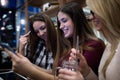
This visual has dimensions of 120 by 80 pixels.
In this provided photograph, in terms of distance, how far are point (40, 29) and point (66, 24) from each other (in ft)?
1.89

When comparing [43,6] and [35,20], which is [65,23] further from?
[43,6]

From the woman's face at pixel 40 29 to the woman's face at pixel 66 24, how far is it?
45cm

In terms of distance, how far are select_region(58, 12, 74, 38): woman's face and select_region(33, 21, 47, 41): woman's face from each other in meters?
0.45

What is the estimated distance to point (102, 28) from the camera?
3.71ft

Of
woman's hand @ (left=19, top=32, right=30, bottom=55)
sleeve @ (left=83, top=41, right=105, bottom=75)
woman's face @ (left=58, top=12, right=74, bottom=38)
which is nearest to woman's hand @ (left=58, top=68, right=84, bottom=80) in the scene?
sleeve @ (left=83, top=41, right=105, bottom=75)

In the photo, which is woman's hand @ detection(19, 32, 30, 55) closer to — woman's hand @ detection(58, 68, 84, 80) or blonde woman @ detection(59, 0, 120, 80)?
blonde woman @ detection(59, 0, 120, 80)

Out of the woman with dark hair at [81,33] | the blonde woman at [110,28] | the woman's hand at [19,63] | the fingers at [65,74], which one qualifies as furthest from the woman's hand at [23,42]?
the fingers at [65,74]

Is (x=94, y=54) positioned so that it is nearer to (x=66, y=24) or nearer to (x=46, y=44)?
(x=66, y=24)

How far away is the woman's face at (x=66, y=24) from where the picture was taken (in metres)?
1.57

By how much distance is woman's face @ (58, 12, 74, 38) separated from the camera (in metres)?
1.57

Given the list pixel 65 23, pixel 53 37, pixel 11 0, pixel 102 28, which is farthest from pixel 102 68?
pixel 11 0

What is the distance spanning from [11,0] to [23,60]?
4.36 meters

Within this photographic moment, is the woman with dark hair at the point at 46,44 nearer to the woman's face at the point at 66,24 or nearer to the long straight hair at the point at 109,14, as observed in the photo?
the woman's face at the point at 66,24

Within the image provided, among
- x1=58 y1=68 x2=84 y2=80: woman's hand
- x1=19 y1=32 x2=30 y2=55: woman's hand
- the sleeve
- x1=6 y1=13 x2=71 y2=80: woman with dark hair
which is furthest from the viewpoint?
x1=19 y1=32 x2=30 y2=55: woman's hand
